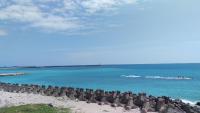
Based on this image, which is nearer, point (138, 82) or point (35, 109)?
point (35, 109)

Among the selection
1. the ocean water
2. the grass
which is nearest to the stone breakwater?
the grass

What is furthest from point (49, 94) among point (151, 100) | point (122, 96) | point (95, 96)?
point (151, 100)

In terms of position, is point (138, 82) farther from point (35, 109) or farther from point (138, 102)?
point (35, 109)

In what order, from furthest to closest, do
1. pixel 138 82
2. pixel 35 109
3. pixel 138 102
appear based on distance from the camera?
pixel 138 82 → pixel 138 102 → pixel 35 109

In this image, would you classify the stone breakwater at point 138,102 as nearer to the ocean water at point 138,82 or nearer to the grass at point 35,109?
the grass at point 35,109

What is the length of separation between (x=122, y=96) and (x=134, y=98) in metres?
1.16

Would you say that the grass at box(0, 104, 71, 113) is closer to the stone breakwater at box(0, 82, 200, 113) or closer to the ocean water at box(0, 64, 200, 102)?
the stone breakwater at box(0, 82, 200, 113)

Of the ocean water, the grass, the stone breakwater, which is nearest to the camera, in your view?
the grass

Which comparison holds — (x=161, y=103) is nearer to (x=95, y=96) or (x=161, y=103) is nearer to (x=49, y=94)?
(x=95, y=96)

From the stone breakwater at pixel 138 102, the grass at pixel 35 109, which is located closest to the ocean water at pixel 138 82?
the stone breakwater at pixel 138 102

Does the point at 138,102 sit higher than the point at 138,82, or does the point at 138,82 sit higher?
the point at 138,102

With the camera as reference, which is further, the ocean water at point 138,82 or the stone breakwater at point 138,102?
the ocean water at point 138,82

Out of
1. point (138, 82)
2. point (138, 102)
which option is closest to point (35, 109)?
point (138, 102)

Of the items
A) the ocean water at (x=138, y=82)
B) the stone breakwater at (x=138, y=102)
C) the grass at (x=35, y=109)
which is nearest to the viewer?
the grass at (x=35, y=109)
